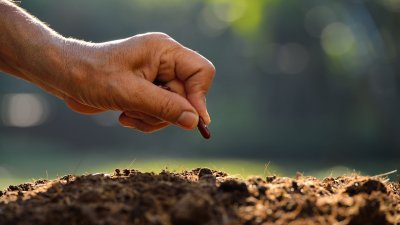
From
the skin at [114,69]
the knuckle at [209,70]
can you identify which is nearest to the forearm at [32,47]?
the skin at [114,69]

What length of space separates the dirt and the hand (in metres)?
0.52

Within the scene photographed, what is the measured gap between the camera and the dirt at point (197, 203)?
2148mm

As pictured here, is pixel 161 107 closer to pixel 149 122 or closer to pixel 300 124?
pixel 149 122

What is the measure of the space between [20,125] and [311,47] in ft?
47.0

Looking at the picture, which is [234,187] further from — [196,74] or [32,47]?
[32,47]

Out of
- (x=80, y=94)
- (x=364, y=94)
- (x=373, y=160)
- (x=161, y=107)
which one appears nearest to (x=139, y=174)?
(x=161, y=107)

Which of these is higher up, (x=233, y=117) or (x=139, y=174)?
(x=233, y=117)

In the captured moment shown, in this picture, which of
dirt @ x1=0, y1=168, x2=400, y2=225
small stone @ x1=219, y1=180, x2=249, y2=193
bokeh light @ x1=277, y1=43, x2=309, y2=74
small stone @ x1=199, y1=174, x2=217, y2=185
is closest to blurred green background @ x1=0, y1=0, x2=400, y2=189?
bokeh light @ x1=277, y1=43, x2=309, y2=74

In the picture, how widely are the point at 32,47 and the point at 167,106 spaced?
0.79 metres

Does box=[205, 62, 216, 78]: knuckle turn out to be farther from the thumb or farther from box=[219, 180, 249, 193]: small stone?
box=[219, 180, 249, 193]: small stone

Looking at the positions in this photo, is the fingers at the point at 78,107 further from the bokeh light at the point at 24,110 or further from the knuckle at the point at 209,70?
the bokeh light at the point at 24,110

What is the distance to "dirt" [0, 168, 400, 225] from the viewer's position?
7.05 feet

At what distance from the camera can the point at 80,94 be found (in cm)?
334

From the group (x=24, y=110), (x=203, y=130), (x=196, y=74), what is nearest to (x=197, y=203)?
(x=203, y=130)
